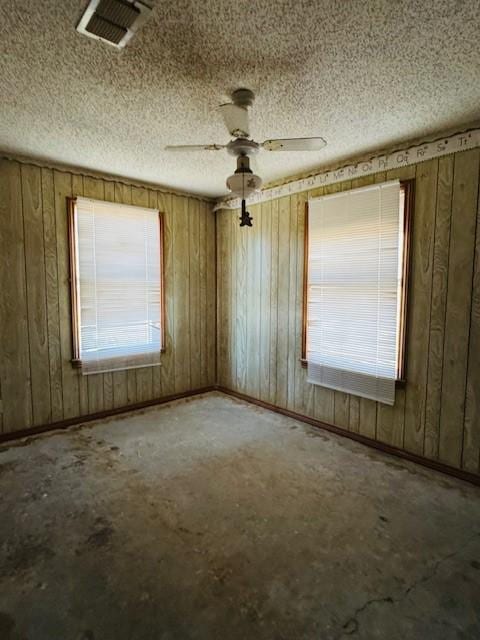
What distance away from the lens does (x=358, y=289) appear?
10.4 ft

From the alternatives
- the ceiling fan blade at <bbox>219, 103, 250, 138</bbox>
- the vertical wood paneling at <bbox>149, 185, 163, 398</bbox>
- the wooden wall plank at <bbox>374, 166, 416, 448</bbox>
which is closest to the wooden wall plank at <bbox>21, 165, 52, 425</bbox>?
the vertical wood paneling at <bbox>149, 185, 163, 398</bbox>

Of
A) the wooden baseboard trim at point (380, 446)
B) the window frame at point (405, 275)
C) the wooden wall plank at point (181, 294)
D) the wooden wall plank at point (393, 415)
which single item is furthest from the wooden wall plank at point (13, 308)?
the window frame at point (405, 275)

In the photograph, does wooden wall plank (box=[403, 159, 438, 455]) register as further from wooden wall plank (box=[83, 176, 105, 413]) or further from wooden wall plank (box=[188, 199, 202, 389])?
wooden wall plank (box=[83, 176, 105, 413])

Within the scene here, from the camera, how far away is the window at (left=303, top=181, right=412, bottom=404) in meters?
2.93

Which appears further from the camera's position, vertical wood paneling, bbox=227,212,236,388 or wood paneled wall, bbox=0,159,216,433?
vertical wood paneling, bbox=227,212,236,388

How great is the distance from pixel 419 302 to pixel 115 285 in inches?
115

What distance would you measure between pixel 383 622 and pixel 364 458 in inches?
59.5

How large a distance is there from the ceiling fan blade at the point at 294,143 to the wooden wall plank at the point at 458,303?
119cm

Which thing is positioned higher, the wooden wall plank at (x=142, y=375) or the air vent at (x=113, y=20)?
the air vent at (x=113, y=20)

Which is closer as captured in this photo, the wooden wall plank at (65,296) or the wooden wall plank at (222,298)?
the wooden wall plank at (65,296)

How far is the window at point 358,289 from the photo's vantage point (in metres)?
2.93

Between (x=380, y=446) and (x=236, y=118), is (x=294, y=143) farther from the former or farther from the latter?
(x=380, y=446)

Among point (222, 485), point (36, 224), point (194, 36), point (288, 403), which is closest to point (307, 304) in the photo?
point (288, 403)

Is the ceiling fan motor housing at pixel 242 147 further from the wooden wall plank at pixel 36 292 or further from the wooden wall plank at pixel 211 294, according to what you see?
the wooden wall plank at pixel 211 294
